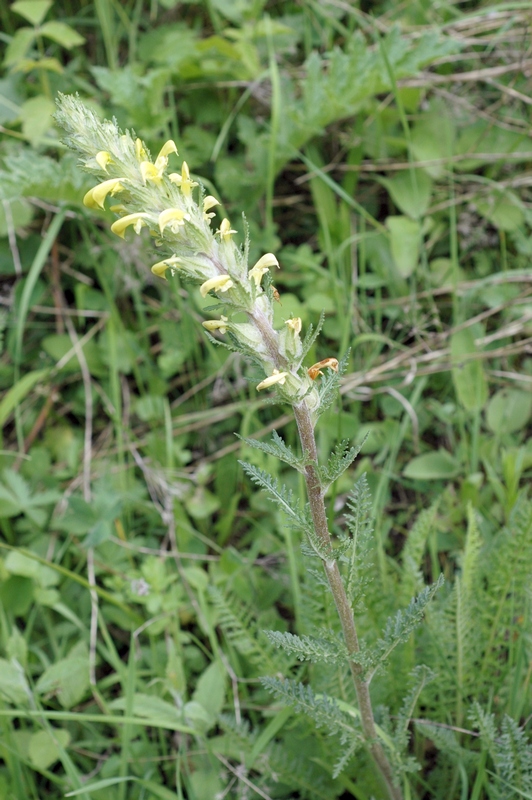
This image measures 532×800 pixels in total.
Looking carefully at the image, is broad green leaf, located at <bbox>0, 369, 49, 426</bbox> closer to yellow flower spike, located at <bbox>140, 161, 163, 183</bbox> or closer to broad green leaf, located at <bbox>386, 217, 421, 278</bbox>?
broad green leaf, located at <bbox>386, 217, 421, 278</bbox>

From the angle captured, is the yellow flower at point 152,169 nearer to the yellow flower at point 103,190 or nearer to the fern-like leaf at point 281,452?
the yellow flower at point 103,190

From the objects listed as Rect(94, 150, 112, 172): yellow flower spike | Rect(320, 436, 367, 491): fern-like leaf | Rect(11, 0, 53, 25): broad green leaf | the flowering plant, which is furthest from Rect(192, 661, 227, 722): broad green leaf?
Rect(11, 0, 53, 25): broad green leaf

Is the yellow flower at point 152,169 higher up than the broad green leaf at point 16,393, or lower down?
higher up

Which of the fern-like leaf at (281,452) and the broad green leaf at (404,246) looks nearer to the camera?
the fern-like leaf at (281,452)

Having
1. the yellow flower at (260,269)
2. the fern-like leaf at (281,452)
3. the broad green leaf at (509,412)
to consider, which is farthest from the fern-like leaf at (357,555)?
the broad green leaf at (509,412)

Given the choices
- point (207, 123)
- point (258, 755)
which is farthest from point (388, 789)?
point (207, 123)

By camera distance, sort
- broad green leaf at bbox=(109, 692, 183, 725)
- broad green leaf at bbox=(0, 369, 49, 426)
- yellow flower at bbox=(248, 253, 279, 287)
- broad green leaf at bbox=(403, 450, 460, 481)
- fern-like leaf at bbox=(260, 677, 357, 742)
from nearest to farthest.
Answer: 1. yellow flower at bbox=(248, 253, 279, 287)
2. fern-like leaf at bbox=(260, 677, 357, 742)
3. broad green leaf at bbox=(109, 692, 183, 725)
4. broad green leaf at bbox=(403, 450, 460, 481)
5. broad green leaf at bbox=(0, 369, 49, 426)

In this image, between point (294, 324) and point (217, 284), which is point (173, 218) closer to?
point (217, 284)
